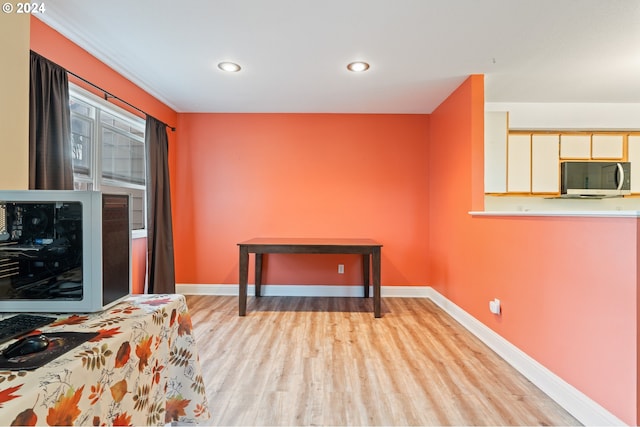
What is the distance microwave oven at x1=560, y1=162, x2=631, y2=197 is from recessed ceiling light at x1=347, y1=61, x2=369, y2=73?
2.69m

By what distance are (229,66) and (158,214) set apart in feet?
5.55

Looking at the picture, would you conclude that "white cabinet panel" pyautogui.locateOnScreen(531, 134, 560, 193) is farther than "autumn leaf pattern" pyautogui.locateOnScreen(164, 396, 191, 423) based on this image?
Yes

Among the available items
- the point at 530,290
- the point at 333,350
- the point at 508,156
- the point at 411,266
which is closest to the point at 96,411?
the point at 333,350

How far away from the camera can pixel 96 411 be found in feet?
2.34

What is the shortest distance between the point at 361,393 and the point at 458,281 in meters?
1.67

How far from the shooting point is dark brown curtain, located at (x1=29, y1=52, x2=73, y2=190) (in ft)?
5.63

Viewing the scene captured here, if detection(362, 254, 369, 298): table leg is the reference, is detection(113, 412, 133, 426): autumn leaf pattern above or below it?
above

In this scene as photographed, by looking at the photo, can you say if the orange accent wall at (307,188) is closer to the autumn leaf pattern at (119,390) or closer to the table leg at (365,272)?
the table leg at (365,272)

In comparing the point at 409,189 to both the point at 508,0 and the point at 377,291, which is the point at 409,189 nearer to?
the point at 377,291

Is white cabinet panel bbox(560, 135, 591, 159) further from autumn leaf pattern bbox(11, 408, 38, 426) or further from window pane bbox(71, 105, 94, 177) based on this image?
window pane bbox(71, 105, 94, 177)

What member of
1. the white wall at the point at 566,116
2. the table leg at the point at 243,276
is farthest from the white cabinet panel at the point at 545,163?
the table leg at the point at 243,276

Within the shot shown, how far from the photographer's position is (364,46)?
2.13 meters

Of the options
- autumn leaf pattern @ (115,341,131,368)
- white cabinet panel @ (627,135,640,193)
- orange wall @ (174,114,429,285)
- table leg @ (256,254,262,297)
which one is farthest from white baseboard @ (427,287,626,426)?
white cabinet panel @ (627,135,640,193)

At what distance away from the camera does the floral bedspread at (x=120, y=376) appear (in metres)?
0.59
